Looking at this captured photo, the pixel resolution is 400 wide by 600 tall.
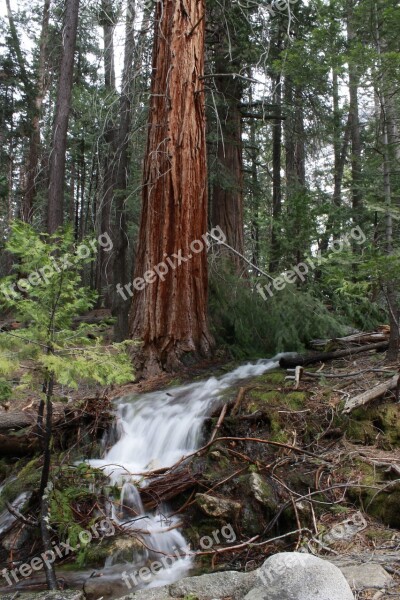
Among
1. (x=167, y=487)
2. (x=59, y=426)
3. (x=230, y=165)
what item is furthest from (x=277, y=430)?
(x=230, y=165)

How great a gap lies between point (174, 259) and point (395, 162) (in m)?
3.45

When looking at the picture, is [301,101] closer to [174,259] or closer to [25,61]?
[174,259]

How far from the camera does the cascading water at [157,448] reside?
385 cm

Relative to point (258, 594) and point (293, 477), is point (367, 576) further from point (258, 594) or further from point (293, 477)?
point (293, 477)

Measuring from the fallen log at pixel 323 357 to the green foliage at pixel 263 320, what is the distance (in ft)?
2.77

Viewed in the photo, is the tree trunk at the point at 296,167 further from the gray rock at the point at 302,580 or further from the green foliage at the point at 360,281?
the gray rock at the point at 302,580

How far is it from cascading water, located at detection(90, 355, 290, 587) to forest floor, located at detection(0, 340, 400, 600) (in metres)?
0.15

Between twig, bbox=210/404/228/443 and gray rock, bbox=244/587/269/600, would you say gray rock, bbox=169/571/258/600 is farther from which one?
twig, bbox=210/404/228/443

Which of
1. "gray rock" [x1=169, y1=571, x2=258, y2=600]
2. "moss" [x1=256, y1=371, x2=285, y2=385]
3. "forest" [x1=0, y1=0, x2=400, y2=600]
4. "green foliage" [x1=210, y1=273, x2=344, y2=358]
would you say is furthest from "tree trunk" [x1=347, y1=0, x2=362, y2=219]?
"gray rock" [x1=169, y1=571, x2=258, y2=600]

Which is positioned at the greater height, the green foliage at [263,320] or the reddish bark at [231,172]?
the reddish bark at [231,172]

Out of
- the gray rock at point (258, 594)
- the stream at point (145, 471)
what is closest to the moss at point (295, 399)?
the stream at point (145, 471)

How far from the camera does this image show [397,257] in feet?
15.9

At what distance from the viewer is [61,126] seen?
1082 centimetres

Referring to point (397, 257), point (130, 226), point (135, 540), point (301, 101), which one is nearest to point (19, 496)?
point (135, 540)
